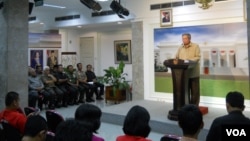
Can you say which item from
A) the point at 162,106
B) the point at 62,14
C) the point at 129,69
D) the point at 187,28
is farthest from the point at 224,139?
the point at 62,14

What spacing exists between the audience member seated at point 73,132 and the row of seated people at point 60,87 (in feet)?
19.3

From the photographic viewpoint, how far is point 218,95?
679cm

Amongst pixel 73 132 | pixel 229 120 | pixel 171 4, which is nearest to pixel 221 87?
pixel 171 4

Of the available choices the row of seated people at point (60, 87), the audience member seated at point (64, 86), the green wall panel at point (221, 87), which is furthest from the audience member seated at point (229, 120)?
the audience member seated at point (64, 86)

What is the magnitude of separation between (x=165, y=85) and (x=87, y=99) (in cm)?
249

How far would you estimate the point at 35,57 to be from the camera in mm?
11492

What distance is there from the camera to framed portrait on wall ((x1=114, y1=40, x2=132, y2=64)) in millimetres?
10746

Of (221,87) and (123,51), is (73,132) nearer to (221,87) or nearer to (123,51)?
(221,87)

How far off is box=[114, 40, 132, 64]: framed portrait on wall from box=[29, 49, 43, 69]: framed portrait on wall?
3.13 m

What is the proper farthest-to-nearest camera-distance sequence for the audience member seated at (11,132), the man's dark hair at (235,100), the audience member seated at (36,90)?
the audience member seated at (36,90) → the audience member seated at (11,132) → the man's dark hair at (235,100)

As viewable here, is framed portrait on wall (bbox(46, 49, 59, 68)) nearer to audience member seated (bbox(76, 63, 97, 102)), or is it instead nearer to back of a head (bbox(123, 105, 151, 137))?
audience member seated (bbox(76, 63, 97, 102))

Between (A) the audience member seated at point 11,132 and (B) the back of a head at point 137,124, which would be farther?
(A) the audience member seated at point 11,132

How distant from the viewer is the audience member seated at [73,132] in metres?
1.41

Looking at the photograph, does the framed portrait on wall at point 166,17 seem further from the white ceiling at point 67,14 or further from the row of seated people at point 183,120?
the row of seated people at point 183,120
